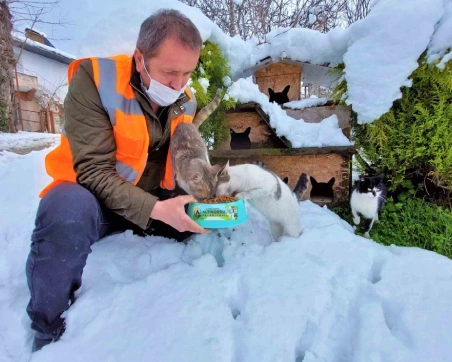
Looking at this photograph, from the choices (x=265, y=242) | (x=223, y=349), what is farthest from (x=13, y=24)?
(x=223, y=349)

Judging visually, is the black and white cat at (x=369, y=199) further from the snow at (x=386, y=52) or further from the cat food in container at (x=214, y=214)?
the cat food in container at (x=214, y=214)

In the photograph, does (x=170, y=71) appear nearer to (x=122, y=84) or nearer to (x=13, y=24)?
(x=122, y=84)

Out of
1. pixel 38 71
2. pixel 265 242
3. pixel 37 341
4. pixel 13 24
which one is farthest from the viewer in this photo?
pixel 38 71

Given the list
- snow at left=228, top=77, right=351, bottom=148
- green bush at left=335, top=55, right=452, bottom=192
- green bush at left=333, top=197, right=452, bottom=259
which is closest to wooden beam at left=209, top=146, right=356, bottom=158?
snow at left=228, top=77, right=351, bottom=148

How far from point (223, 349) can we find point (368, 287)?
0.84 meters

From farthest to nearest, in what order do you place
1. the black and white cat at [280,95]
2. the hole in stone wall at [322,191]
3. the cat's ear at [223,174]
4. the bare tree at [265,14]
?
the bare tree at [265,14], the black and white cat at [280,95], the hole in stone wall at [322,191], the cat's ear at [223,174]

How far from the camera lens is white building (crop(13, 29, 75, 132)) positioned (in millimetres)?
11956

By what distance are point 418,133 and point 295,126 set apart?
3.83 feet

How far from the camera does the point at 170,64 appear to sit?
1.31 meters

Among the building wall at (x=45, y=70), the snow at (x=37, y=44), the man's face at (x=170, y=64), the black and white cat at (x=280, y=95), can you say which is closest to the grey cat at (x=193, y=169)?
the man's face at (x=170, y=64)

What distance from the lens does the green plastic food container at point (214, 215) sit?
134 centimetres

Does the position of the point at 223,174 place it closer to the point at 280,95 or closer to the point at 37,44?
the point at 280,95

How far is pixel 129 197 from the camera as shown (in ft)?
4.09

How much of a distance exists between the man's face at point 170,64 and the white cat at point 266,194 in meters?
0.80
